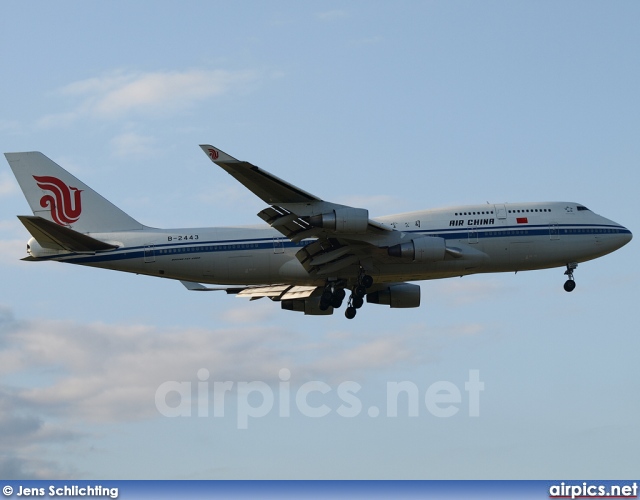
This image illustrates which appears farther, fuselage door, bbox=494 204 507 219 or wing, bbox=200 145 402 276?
fuselage door, bbox=494 204 507 219

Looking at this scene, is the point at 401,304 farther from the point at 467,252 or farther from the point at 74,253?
the point at 74,253

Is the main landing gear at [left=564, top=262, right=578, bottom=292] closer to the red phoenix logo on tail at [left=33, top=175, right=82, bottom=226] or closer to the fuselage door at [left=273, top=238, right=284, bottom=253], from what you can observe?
the fuselage door at [left=273, top=238, right=284, bottom=253]

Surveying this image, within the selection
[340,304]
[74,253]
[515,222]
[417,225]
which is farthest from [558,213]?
[74,253]

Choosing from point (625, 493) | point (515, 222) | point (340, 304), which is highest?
point (515, 222)

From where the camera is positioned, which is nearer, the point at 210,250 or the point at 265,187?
the point at 265,187

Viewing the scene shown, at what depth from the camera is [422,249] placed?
58.2m

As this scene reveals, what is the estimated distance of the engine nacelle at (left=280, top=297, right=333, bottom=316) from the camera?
67.4 m

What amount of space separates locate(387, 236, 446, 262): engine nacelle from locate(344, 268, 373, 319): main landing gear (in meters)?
2.65

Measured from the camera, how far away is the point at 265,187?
53.5m

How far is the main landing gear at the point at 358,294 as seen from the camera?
2387 inches

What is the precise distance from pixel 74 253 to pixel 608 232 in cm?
2969

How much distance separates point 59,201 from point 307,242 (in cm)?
1429

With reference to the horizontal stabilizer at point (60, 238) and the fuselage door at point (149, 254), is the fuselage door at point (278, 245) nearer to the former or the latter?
the fuselage door at point (149, 254)

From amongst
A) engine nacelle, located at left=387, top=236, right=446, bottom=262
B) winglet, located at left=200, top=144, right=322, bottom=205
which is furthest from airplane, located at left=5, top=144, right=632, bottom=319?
winglet, located at left=200, top=144, right=322, bottom=205
